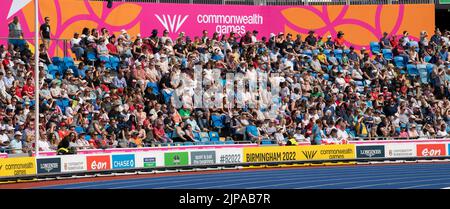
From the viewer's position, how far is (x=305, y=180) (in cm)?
2098

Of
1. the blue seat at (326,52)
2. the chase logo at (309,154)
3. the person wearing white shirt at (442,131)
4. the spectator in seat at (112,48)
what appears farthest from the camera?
the blue seat at (326,52)

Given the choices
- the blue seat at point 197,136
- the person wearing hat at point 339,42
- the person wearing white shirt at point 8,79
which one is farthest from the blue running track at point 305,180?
the person wearing hat at point 339,42

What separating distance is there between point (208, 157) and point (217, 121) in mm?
1700

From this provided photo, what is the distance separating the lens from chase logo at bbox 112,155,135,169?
74.0 feet

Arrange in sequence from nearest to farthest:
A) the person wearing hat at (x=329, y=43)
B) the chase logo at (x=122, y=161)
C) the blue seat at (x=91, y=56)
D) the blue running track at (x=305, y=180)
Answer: the blue running track at (x=305, y=180) < the chase logo at (x=122, y=161) < the blue seat at (x=91, y=56) < the person wearing hat at (x=329, y=43)

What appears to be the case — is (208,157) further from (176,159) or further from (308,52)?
(308,52)

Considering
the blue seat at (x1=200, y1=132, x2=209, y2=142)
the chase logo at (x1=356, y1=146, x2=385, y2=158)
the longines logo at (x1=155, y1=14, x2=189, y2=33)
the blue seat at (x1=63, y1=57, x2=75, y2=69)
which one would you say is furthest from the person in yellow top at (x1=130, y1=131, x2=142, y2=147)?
the longines logo at (x1=155, y1=14, x2=189, y2=33)

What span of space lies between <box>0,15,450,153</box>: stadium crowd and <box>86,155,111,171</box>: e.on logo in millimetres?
372

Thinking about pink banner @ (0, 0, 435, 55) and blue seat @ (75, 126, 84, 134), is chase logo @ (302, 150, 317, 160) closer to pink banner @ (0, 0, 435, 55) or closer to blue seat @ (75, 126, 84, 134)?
blue seat @ (75, 126, 84, 134)

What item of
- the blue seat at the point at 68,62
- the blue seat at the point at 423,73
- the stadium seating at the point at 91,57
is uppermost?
the stadium seating at the point at 91,57

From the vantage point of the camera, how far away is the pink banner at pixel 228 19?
28016 mm

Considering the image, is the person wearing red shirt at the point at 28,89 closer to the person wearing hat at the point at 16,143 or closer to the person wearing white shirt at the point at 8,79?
the person wearing white shirt at the point at 8,79
